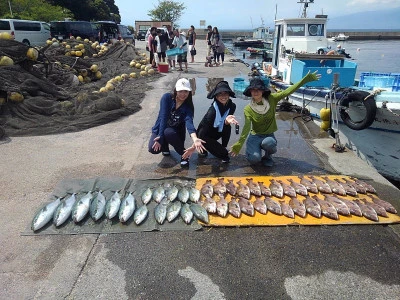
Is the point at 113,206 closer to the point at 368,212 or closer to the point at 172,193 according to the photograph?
the point at 172,193

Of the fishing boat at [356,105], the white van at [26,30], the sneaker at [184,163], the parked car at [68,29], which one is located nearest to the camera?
the sneaker at [184,163]

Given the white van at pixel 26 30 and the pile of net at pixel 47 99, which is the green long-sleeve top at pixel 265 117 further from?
the white van at pixel 26 30

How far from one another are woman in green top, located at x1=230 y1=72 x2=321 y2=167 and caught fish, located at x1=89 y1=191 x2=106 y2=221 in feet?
6.93

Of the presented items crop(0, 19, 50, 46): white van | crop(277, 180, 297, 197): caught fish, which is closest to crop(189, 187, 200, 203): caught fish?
crop(277, 180, 297, 197): caught fish

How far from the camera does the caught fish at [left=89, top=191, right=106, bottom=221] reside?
3568mm

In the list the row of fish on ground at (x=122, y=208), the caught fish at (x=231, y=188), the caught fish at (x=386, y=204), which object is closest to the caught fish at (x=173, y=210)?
the row of fish on ground at (x=122, y=208)

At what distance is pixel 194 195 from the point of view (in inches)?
156

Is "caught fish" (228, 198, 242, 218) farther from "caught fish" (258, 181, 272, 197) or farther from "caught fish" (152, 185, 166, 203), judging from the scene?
"caught fish" (152, 185, 166, 203)

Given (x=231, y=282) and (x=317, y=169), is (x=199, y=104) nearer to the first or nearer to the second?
(x=317, y=169)

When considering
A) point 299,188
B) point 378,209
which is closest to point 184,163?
point 299,188

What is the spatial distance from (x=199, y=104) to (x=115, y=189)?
18.6 feet

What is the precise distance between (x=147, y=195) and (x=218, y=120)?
175 centimetres

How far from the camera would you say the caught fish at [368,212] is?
347 cm

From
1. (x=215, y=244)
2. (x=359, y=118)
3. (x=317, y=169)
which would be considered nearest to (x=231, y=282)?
(x=215, y=244)
